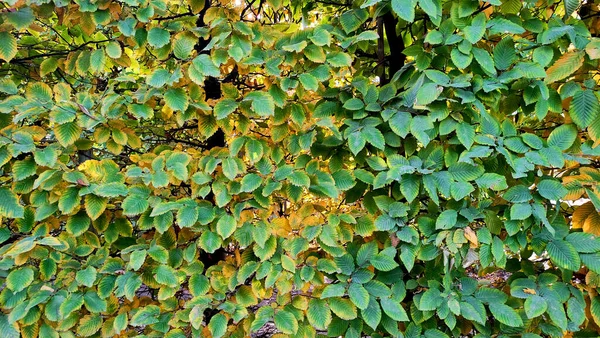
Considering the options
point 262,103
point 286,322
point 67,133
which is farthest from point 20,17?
point 286,322

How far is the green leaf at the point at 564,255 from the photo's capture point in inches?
50.5

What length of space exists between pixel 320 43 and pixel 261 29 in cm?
25

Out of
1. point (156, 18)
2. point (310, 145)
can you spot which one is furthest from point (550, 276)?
point (156, 18)

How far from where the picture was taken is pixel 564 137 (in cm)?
133

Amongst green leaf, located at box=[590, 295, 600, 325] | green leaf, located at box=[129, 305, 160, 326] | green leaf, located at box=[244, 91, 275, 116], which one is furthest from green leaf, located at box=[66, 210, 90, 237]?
green leaf, located at box=[590, 295, 600, 325]

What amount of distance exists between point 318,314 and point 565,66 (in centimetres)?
123

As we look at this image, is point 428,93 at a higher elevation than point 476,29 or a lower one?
lower

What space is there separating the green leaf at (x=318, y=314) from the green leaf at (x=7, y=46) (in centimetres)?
137

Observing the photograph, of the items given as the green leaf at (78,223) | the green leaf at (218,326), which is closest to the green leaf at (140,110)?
the green leaf at (78,223)

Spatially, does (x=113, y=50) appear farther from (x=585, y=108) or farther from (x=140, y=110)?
(x=585, y=108)

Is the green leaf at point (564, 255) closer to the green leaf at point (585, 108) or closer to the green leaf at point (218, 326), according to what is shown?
the green leaf at point (585, 108)

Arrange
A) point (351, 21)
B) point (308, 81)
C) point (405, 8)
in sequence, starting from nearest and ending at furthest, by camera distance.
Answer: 1. point (405, 8)
2. point (308, 81)
3. point (351, 21)

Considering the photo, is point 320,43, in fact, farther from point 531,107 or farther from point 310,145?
point 531,107

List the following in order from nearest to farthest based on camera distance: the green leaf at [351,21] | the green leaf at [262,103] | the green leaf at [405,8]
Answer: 1. the green leaf at [405,8]
2. the green leaf at [262,103]
3. the green leaf at [351,21]
